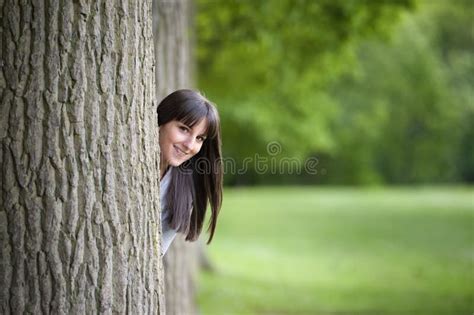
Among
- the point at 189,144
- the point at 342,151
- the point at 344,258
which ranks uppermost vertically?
the point at 189,144

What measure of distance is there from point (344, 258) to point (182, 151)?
13.6 metres

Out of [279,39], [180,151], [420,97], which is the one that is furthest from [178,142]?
[420,97]

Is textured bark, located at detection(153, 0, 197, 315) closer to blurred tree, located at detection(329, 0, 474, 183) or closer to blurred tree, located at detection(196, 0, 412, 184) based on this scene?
blurred tree, located at detection(196, 0, 412, 184)

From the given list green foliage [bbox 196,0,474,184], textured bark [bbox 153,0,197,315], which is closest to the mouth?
textured bark [bbox 153,0,197,315]

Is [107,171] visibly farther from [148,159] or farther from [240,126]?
[240,126]

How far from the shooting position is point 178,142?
12.2 ft

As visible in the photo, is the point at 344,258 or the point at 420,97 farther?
the point at 420,97

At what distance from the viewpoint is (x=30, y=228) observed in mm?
2811

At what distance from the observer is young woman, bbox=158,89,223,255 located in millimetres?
3730

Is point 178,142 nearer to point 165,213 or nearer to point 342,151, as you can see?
point 165,213

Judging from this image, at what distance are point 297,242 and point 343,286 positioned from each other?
6.97 metres

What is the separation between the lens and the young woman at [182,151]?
3730mm

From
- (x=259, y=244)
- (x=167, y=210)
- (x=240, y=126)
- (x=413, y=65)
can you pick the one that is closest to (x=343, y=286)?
(x=259, y=244)

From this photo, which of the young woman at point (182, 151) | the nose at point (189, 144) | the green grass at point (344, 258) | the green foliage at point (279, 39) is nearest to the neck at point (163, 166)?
the young woman at point (182, 151)
